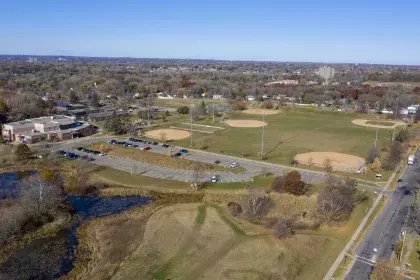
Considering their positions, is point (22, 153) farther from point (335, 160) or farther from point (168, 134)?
point (335, 160)

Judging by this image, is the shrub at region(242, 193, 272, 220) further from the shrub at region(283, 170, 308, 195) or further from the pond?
the pond

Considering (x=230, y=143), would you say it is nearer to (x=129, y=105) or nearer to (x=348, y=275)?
(x=348, y=275)

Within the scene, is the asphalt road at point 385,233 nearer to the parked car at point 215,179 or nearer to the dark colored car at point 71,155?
the parked car at point 215,179

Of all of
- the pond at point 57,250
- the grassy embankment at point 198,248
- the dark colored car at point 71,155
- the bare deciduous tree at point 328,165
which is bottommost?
the pond at point 57,250

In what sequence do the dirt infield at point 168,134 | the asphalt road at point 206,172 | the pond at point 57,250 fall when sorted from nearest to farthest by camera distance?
1. the pond at point 57,250
2. the asphalt road at point 206,172
3. the dirt infield at point 168,134

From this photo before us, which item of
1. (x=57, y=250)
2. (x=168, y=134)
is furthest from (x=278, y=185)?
(x=168, y=134)

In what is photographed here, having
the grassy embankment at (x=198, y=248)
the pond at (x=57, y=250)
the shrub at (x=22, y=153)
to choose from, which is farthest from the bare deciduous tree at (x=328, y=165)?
the shrub at (x=22, y=153)

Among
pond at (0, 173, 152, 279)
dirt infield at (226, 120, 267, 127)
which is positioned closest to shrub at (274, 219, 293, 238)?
pond at (0, 173, 152, 279)
